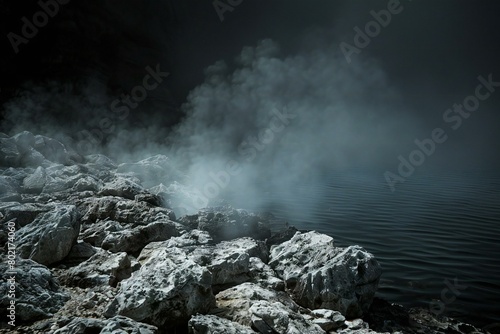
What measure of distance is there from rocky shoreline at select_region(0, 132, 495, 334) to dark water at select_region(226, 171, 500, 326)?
1.62 m

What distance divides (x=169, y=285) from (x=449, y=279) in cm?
824

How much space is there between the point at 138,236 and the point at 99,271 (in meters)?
1.99

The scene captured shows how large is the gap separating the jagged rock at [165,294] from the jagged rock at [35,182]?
9.45 metres

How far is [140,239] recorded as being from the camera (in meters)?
8.30

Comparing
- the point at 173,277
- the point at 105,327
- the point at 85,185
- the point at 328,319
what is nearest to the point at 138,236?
the point at 173,277

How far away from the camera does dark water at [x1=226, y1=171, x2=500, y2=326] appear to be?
8.20 metres

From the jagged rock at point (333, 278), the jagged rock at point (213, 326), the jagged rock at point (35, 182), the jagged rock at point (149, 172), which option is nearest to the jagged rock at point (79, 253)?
the jagged rock at point (213, 326)

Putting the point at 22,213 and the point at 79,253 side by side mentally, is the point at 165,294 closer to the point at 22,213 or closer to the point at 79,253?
the point at 79,253

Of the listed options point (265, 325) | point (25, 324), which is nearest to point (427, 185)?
point (265, 325)

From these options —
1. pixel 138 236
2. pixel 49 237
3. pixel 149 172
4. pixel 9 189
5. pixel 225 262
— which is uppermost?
pixel 149 172

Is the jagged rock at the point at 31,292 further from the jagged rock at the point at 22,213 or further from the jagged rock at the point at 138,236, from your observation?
the jagged rock at the point at 22,213

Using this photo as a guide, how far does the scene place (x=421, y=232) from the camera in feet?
44.3

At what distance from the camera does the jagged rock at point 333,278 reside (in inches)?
247

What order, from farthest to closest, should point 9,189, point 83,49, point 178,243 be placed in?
point 83,49, point 9,189, point 178,243
